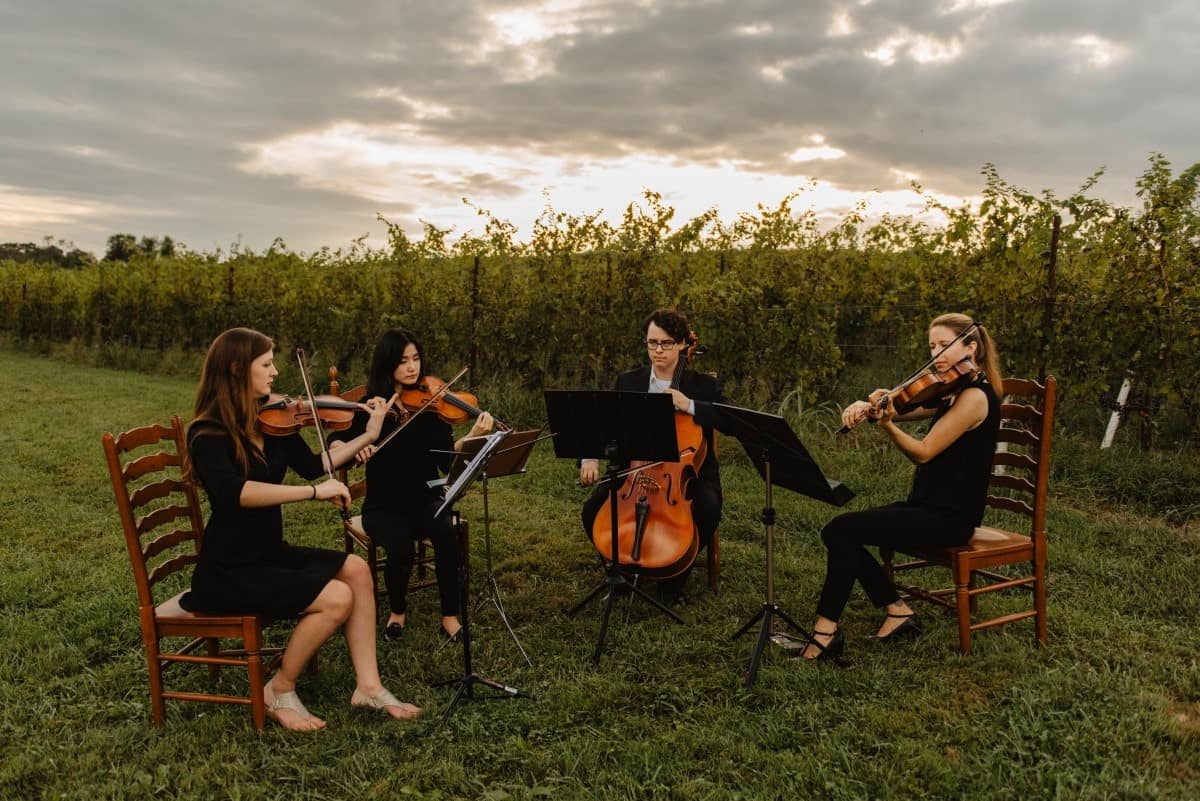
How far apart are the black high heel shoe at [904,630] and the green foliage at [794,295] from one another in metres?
3.73

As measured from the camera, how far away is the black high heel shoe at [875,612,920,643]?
158 inches

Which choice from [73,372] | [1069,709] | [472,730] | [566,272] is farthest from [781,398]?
[73,372]

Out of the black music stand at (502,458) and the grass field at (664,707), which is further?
the black music stand at (502,458)

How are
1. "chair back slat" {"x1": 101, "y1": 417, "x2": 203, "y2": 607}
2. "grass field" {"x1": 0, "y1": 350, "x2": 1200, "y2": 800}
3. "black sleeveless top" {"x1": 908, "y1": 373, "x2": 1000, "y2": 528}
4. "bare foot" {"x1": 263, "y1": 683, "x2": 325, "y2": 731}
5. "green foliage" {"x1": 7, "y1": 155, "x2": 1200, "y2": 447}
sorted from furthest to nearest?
1. "green foliage" {"x1": 7, "y1": 155, "x2": 1200, "y2": 447}
2. "black sleeveless top" {"x1": 908, "y1": 373, "x2": 1000, "y2": 528}
3. "bare foot" {"x1": 263, "y1": 683, "x2": 325, "y2": 731}
4. "chair back slat" {"x1": 101, "y1": 417, "x2": 203, "y2": 607}
5. "grass field" {"x1": 0, "y1": 350, "x2": 1200, "y2": 800}

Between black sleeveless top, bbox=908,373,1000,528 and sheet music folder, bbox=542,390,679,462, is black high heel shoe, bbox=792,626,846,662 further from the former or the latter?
sheet music folder, bbox=542,390,679,462

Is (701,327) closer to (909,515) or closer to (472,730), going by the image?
(909,515)

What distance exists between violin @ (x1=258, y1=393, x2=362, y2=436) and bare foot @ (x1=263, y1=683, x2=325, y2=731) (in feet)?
3.51

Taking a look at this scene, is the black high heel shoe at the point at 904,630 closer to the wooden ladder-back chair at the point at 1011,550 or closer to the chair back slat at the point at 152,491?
the wooden ladder-back chair at the point at 1011,550

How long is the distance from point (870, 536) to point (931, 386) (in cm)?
73

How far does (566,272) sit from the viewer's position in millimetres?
9523

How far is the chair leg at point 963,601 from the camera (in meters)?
3.70

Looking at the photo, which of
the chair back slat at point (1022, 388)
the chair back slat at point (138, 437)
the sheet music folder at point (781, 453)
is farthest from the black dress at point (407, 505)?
the chair back slat at point (1022, 388)

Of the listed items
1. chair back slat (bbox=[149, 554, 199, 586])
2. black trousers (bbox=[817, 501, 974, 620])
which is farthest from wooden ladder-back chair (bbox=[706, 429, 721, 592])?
chair back slat (bbox=[149, 554, 199, 586])

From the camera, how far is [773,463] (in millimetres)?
3768
